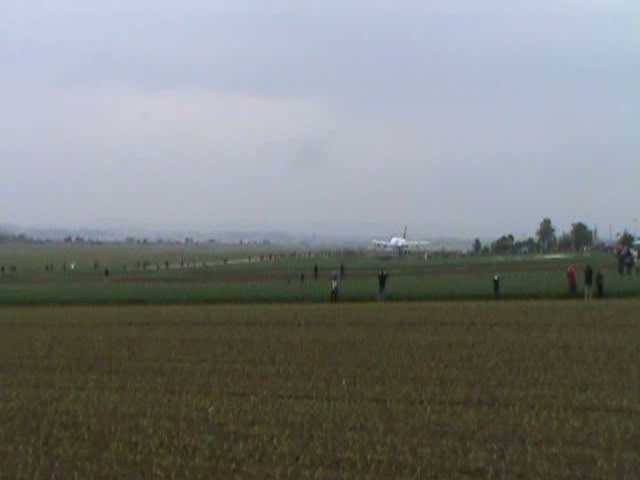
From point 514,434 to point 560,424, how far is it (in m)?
0.93

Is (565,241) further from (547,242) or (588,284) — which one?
(588,284)

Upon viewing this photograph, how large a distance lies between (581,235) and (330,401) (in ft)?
506

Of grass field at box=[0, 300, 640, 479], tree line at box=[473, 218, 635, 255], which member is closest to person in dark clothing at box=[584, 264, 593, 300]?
grass field at box=[0, 300, 640, 479]

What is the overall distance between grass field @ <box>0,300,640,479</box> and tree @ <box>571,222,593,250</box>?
136 m

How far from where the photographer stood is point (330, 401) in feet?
52.3

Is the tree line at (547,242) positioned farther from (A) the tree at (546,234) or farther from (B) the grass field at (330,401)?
(B) the grass field at (330,401)

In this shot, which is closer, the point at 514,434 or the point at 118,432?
the point at 514,434

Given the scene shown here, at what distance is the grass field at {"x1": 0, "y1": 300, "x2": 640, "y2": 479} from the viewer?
11758 mm

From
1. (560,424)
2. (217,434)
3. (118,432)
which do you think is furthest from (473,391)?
(118,432)

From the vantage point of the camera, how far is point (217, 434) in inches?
531

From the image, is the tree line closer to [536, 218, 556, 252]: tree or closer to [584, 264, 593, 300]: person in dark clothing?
[536, 218, 556, 252]: tree

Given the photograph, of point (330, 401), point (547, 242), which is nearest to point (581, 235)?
point (547, 242)

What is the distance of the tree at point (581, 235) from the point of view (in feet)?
533

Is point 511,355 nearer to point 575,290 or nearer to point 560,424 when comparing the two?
point 560,424
